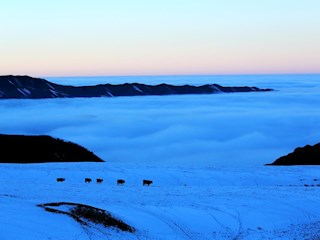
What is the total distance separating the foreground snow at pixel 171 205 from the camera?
65.1ft

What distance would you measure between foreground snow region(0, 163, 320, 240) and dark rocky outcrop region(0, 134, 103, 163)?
1676 cm

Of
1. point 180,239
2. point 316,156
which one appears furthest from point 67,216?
point 316,156

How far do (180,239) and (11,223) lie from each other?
7409 millimetres

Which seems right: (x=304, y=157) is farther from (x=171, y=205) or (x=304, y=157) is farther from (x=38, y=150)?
(x=171, y=205)

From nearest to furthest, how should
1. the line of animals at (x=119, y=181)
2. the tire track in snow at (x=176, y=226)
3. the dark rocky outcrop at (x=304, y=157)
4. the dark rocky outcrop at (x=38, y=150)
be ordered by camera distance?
1. the tire track in snow at (x=176, y=226)
2. the line of animals at (x=119, y=181)
3. the dark rocky outcrop at (x=304, y=157)
4. the dark rocky outcrop at (x=38, y=150)

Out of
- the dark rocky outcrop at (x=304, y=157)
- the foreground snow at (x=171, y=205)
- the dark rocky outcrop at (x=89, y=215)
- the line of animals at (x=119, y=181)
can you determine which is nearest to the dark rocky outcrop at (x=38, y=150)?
the foreground snow at (x=171, y=205)

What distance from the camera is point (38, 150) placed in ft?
196

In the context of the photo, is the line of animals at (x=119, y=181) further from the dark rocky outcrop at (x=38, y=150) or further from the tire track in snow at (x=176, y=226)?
the dark rocky outcrop at (x=38, y=150)

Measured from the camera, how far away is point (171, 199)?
2834cm

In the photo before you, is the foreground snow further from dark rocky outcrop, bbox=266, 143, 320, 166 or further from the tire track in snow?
dark rocky outcrop, bbox=266, 143, 320, 166

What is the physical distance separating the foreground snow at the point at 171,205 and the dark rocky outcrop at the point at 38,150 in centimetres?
1676

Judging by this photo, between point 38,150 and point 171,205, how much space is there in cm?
3739

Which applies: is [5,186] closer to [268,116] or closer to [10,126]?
[10,126]

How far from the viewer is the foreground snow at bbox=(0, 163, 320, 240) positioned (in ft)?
65.1
